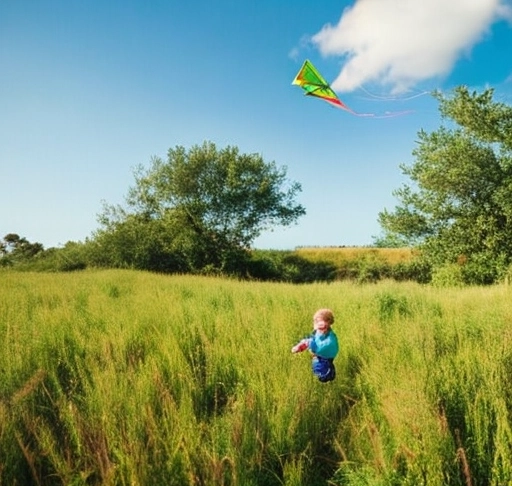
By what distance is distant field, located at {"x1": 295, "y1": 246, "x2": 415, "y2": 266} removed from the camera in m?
36.1

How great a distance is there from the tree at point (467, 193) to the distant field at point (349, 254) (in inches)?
542

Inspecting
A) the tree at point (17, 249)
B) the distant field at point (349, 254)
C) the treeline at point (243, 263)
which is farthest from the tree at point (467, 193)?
the tree at point (17, 249)

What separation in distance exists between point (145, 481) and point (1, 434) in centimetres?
111

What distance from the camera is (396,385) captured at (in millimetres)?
3521

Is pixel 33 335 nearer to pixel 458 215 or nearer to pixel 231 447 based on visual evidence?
pixel 231 447

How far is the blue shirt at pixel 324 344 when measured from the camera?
10.7ft

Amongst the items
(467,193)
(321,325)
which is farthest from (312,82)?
(467,193)

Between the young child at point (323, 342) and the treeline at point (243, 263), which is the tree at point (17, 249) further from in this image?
the young child at point (323, 342)

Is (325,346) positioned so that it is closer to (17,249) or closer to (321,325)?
(321,325)

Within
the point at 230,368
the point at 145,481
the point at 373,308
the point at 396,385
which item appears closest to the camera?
the point at 145,481

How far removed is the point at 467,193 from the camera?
20812mm

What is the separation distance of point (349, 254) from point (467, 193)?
1792 cm

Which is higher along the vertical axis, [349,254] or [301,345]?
[349,254]

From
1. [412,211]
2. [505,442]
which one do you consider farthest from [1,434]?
[412,211]
